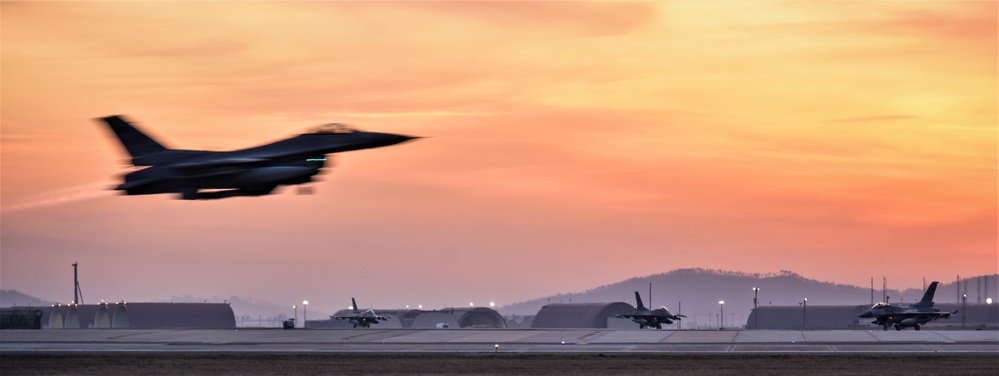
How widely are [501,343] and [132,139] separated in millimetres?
38446

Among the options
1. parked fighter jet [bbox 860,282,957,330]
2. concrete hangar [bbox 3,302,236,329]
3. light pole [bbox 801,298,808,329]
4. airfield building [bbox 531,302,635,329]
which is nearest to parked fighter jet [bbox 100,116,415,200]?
parked fighter jet [bbox 860,282,957,330]

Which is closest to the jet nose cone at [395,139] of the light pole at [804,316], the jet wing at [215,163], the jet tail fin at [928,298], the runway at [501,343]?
the jet wing at [215,163]

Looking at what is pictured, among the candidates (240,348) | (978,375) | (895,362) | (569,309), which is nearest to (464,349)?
(240,348)

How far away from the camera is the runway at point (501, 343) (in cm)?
7825

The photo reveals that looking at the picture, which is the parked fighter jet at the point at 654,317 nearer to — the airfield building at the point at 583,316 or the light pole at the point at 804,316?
the airfield building at the point at 583,316

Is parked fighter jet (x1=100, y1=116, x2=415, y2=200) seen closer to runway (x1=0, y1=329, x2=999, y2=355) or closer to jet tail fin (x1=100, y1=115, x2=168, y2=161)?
jet tail fin (x1=100, y1=115, x2=168, y2=161)

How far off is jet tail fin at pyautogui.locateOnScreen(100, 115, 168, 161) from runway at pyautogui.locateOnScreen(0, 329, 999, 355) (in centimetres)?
2233

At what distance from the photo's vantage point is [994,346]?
79.2 meters

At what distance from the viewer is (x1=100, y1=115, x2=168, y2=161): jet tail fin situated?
199 ft

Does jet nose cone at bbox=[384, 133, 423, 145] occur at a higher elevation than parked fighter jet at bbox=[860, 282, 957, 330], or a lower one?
higher

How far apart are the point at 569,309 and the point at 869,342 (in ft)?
346

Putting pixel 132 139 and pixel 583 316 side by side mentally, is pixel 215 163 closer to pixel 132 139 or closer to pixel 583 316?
pixel 132 139

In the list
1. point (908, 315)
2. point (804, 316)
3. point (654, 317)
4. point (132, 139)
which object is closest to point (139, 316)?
point (654, 317)

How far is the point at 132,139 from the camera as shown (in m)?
61.8
